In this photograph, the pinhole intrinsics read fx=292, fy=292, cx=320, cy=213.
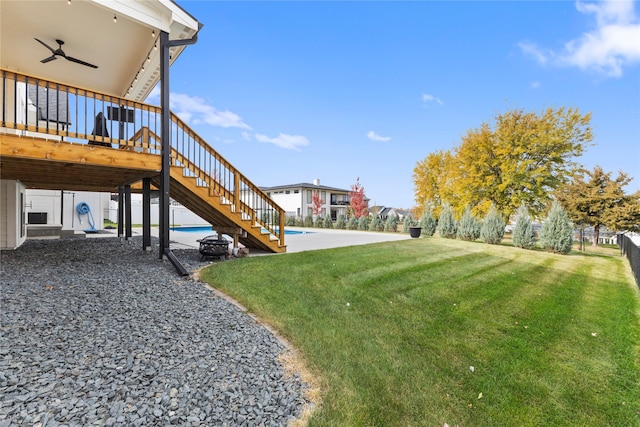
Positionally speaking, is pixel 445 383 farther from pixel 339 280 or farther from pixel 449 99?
pixel 449 99

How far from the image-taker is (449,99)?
55.5ft

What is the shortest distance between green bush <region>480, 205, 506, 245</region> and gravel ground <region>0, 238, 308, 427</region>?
1214 centimetres

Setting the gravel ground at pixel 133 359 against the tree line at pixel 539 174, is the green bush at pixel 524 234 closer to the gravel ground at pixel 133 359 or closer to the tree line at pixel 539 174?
the tree line at pixel 539 174

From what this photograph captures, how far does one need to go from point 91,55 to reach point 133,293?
662 cm

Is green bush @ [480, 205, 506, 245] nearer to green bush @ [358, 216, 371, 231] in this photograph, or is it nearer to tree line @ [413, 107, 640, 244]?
tree line @ [413, 107, 640, 244]

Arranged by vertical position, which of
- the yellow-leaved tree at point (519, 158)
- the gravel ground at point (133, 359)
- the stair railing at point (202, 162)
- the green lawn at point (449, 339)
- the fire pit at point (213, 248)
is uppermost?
the yellow-leaved tree at point (519, 158)

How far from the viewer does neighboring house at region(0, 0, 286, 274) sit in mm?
4906

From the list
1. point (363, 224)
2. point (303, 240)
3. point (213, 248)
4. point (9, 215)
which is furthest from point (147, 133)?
point (363, 224)

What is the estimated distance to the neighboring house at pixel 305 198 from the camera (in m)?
34.2

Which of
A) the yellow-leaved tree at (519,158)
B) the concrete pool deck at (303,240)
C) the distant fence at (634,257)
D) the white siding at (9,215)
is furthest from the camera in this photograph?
the yellow-leaved tree at (519,158)

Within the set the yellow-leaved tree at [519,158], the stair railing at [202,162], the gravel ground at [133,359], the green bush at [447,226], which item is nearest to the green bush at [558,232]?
the green bush at [447,226]

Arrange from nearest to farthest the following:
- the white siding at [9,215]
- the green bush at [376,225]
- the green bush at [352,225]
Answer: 1. the white siding at [9,215]
2. the green bush at [376,225]
3. the green bush at [352,225]

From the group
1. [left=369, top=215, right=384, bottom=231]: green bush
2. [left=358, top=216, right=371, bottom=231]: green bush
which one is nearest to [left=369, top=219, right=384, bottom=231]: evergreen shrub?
[left=369, top=215, right=384, bottom=231]: green bush

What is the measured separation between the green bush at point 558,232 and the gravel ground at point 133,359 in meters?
12.1
